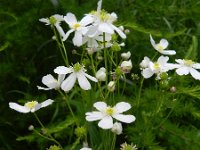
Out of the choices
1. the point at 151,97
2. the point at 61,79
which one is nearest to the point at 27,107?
the point at 61,79

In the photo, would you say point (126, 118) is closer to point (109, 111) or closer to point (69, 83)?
point (109, 111)

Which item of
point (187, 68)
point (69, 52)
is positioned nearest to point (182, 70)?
point (187, 68)

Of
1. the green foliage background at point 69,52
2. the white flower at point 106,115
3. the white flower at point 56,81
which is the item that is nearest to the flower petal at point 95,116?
the white flower at point 106,115

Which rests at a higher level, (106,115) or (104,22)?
(104,22)

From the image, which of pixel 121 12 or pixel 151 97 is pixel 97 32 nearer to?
pixel 151 97

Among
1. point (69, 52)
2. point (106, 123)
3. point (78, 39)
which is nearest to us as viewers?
point (106, 123)

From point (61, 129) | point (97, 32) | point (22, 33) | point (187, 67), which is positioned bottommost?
point (61, 129)
